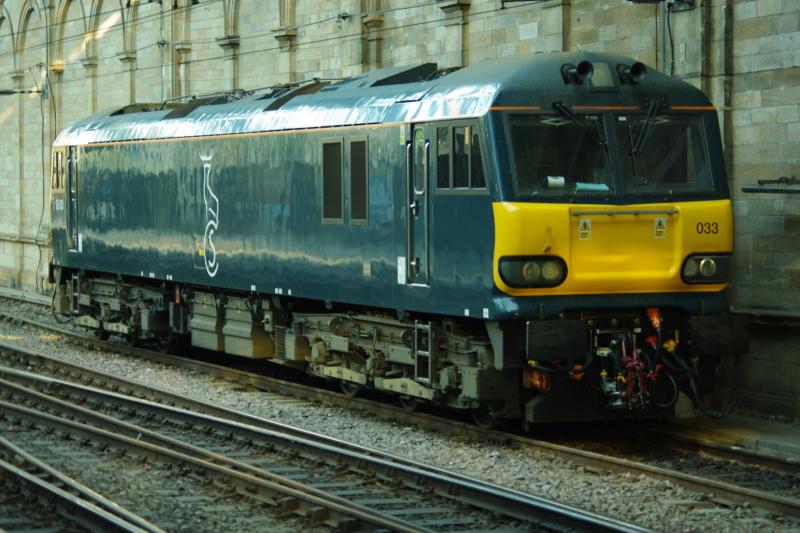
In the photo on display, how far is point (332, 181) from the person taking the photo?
16219 millimetres

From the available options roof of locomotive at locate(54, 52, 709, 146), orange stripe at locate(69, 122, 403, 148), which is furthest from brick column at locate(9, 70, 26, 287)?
roof of locomotive at locate(54, 52, 709, 146)

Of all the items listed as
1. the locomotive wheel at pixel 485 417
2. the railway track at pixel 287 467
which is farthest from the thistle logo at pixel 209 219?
the locomotive wheel at pixel 485 417

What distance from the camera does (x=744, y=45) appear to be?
1611 centimetres

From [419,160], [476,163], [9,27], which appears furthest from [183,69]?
[476,163]

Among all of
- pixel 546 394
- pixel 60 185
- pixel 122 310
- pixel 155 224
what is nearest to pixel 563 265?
pixel 546 394

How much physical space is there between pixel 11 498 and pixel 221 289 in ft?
27.1

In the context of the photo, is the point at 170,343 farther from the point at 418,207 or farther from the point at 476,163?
the point at 476,163

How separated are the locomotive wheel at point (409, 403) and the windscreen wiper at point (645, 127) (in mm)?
3782

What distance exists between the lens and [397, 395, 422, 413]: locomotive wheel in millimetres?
15633

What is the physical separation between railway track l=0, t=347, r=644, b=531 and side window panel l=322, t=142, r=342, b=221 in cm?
272

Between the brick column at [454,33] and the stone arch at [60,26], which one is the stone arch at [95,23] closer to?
the stone arch at [60,26]

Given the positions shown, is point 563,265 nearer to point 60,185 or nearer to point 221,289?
point 221,289

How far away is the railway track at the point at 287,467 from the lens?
34.8 feet

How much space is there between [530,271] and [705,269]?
180 centimetres
